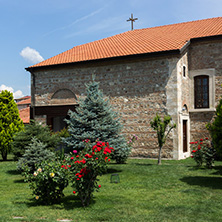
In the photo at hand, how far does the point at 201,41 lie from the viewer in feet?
57.4

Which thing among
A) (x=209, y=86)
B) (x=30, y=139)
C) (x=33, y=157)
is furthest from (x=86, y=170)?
(x=209, y=86)

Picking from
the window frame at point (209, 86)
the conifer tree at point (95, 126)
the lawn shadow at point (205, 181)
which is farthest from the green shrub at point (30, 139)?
the window frame at point (209, 86)

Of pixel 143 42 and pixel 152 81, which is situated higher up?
pixel 143 42

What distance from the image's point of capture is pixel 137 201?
24.4 feet

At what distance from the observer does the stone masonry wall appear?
16484 millimetres

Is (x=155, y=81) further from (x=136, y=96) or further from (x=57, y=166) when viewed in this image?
(x=57, y=166)

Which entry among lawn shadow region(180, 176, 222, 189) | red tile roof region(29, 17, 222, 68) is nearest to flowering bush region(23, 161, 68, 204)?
lawn shadow region(180, 176, 222, 189)

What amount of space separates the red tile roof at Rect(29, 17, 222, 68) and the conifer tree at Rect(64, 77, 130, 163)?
5705 mm

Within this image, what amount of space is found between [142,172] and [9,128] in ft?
30.8

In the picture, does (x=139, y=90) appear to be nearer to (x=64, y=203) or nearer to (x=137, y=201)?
(x=137, y=201)

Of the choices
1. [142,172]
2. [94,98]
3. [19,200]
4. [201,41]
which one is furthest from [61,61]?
[19,200]

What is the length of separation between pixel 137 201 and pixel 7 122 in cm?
1246

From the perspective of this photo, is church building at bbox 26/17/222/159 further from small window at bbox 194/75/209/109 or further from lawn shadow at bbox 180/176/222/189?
lawn shadow at bbox 180/176/222/189

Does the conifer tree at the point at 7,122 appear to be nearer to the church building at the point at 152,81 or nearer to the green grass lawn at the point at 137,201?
the church building at the point at 152,81
